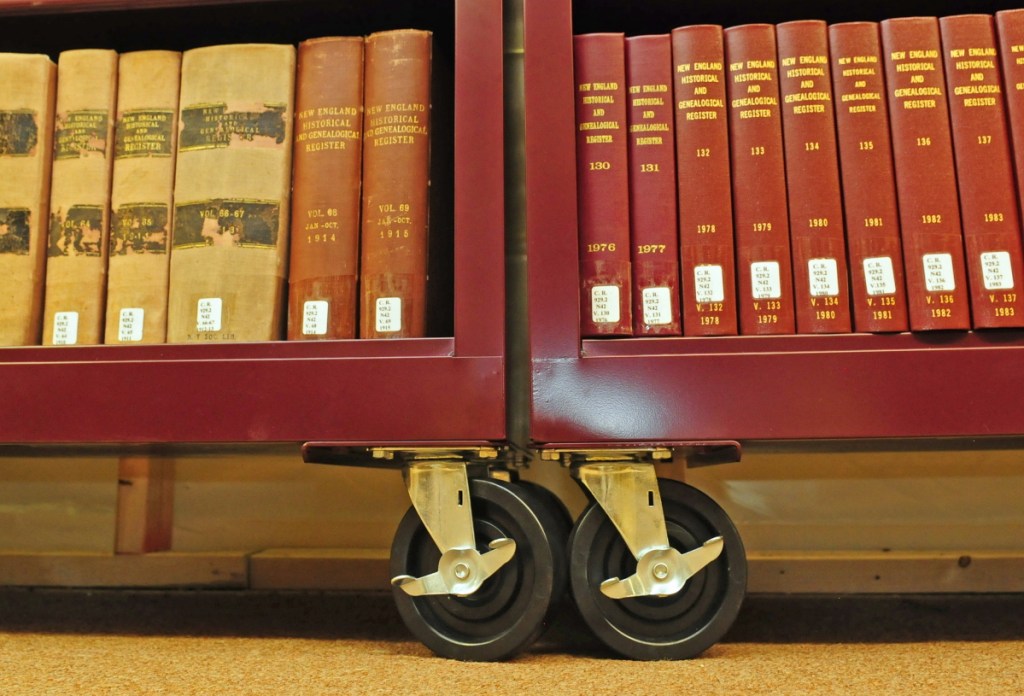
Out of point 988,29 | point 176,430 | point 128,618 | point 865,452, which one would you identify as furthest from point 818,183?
point 128,618

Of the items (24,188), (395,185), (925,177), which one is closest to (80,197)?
(24,188)

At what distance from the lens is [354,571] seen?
1.02m

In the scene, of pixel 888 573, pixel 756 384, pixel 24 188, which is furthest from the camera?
pixel 888 573

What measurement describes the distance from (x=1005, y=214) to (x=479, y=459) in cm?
53

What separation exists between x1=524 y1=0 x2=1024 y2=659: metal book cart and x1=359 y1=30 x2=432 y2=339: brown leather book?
117 mm

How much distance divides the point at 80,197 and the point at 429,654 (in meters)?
0.58

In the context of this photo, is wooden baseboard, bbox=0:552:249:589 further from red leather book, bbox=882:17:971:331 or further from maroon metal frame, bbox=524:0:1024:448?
red leather book, bbox=882:17:971:331

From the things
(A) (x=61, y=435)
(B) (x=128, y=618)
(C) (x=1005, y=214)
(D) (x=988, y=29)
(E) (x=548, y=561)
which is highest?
(D) (x=988, y=29)

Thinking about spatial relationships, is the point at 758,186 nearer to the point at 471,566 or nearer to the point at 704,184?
the point at 704,184

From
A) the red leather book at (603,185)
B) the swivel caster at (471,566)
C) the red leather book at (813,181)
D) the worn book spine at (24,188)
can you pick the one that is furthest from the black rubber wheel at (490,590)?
the worn book spine at (24,188)

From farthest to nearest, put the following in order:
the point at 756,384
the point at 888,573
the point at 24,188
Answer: the point at 888,573, the point at 24,188, the point at 756,384

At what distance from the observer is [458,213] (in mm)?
665

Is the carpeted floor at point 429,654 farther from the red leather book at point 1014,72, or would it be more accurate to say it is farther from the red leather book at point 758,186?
the red leather book at point 1014,72

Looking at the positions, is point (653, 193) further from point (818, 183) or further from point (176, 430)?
point (176, 430)
